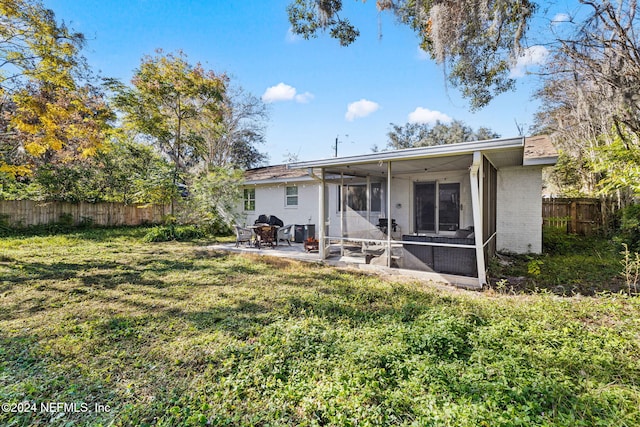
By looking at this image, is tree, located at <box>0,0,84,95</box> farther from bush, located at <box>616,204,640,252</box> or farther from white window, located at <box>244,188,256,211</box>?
bush, located at <box>616,204,640,252</box>

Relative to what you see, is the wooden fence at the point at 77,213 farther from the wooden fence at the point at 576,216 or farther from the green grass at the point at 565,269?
the wooden fence at the point at 576,216

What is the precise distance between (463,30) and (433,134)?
23533mm

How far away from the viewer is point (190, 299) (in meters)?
5.08

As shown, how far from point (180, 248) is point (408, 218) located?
26.7ft

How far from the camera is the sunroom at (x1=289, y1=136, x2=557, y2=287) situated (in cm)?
583

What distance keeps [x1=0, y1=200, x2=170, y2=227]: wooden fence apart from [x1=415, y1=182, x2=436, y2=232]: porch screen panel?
10730 millimetres

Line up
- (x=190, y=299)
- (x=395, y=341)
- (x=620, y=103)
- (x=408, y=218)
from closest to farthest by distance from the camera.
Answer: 1. (x=395, y=341)
2. (x=190, y=299)
3. (x=620, y=103)
4. (x=408, y=218)

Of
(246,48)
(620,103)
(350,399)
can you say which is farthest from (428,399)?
(246,48)

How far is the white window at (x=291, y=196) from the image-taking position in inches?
498

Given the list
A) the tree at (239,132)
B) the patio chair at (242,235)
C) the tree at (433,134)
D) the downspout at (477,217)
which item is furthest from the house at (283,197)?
the tree at (433,134)

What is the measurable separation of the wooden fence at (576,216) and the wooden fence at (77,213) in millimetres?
15908

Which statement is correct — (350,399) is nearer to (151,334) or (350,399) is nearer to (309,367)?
(309,367)

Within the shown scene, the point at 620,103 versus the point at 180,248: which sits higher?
the point at 620,103

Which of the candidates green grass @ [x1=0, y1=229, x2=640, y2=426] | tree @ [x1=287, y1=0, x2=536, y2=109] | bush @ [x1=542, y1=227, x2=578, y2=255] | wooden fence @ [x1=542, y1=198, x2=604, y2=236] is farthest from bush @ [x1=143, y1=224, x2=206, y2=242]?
wooden fence @ [x1=542, y1=198, x2=604, y2=236]
